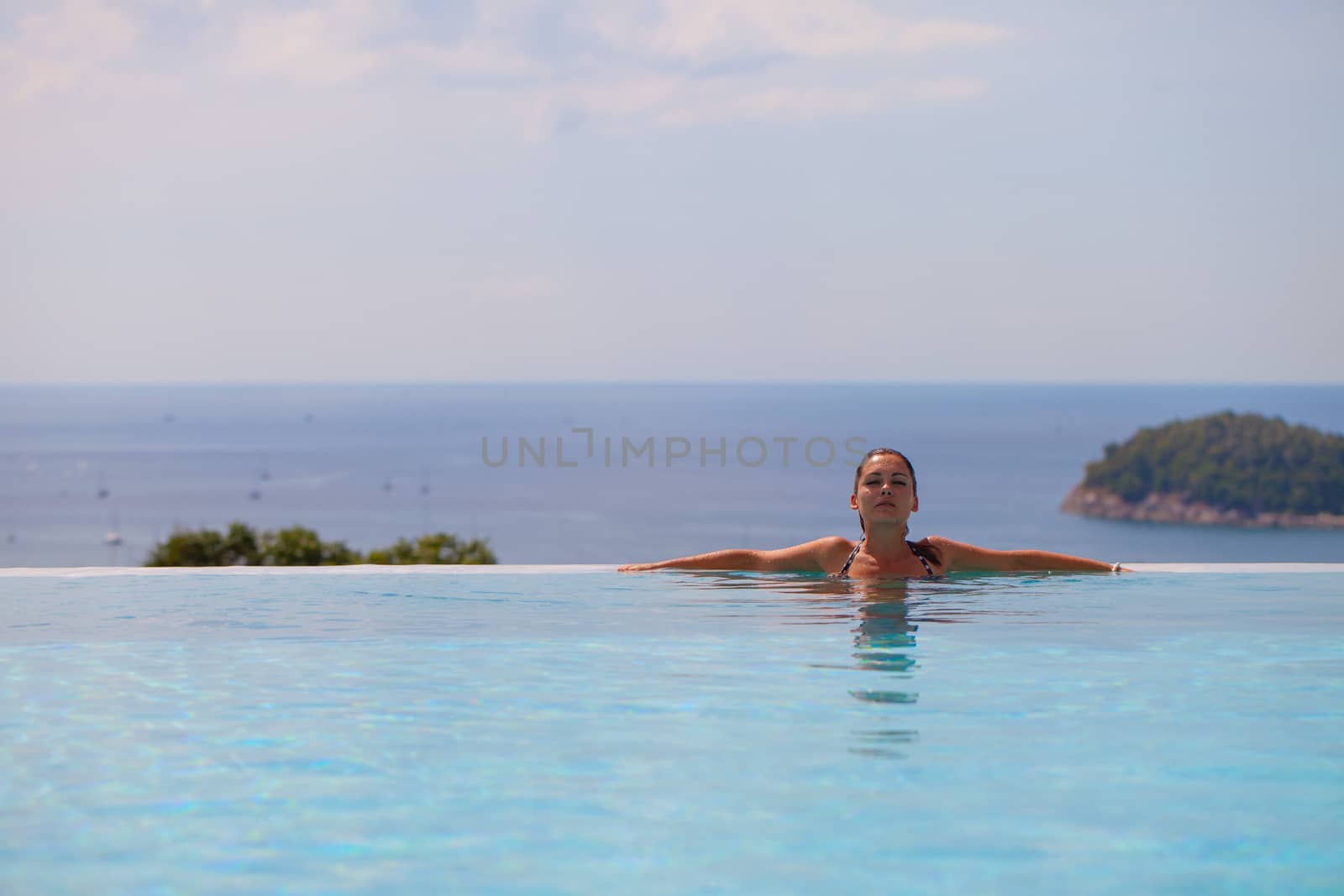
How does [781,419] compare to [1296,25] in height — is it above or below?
below

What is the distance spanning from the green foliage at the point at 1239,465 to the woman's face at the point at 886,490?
9060 cm

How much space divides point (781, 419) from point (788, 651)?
142 m

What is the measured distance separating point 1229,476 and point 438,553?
80338 millimetres

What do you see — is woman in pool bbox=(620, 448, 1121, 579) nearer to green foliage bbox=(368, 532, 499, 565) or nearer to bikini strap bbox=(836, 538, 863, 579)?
bikini strap bbox=(836, 538, 863, 579)

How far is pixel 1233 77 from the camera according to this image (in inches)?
3760

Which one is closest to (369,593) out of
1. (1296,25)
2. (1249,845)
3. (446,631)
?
(446,631)

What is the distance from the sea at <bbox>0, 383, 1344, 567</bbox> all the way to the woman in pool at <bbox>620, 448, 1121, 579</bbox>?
62.8 m

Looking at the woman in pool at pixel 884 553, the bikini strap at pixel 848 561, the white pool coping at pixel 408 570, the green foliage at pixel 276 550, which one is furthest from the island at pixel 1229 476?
the bikini strap at pixel 848 561

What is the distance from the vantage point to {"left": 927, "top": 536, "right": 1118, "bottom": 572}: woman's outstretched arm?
231 inches

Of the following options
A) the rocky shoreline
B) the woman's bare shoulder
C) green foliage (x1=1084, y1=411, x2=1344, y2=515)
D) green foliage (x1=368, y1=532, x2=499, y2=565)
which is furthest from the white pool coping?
green foliage (x1=1084, y1=411, x2=1344, y2=515)

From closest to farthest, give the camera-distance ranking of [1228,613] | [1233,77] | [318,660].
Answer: [318,660] < [1228,613] < [1233,77]

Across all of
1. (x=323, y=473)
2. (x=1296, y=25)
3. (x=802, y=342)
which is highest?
(x=1296, y=25)

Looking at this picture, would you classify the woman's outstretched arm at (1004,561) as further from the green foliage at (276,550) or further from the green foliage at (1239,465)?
the green foliage at (1239,465)

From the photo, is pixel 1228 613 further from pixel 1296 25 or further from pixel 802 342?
pixel 802 342
